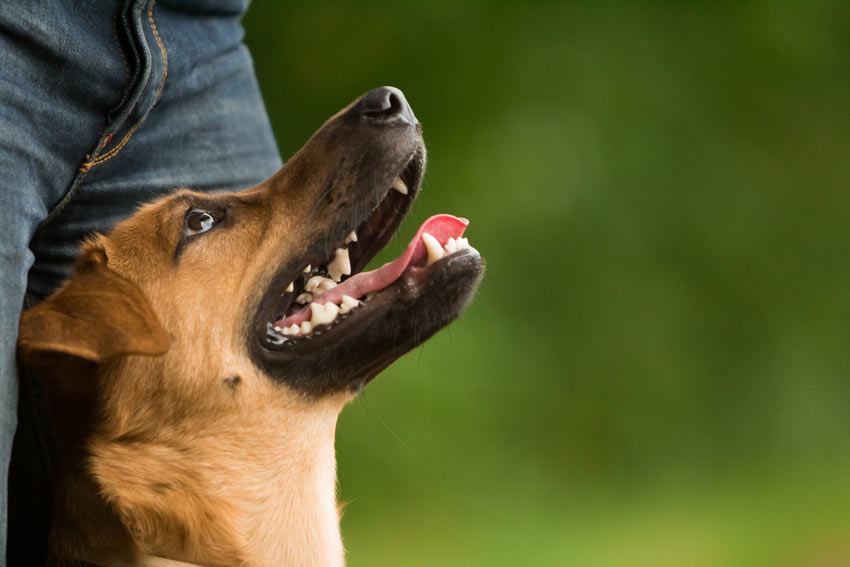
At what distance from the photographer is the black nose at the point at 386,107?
203 cm

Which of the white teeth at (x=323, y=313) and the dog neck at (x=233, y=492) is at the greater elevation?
the white teeth at (x=323, y=313)

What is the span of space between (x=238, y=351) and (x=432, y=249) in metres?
0.47

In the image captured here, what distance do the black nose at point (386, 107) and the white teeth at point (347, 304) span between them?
0.41 m

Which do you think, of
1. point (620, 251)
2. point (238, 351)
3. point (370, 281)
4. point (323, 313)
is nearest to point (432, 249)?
point (370, 281)

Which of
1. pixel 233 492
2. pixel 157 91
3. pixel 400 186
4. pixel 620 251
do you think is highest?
pixel 157 91

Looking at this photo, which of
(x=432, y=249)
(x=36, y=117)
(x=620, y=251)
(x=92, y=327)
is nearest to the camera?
(x=92, y=327)

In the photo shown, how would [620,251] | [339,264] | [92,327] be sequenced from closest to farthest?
[92,327]
[339,264]
[620,251]

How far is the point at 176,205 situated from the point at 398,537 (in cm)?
251

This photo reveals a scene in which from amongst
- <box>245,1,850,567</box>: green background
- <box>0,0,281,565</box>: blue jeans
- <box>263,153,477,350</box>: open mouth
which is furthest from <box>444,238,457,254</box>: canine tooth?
<box>245,1,850,567</box>: green background

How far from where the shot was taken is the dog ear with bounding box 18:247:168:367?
5.49 ft

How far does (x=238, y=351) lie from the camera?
6.23 ft

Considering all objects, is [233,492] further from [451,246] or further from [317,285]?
[451,246]

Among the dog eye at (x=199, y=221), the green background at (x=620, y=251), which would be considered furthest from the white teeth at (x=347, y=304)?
the green background at (x=620, y=251)

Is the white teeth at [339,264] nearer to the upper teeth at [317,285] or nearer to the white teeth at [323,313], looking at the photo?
the upper teeth at [317,285]
